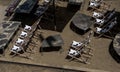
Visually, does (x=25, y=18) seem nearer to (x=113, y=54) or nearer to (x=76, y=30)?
(x=76, y=30)

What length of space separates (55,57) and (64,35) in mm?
4030

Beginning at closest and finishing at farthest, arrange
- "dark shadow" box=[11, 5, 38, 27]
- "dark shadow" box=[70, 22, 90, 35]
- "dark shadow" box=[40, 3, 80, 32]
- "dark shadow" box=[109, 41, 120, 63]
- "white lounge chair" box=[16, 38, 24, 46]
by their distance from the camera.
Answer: "dark shadow" box=[109, 41, 120, 63] → "white lounge chair" box=[16, 38, 24, 46] → "dark shadow" box=[70, 22, 90, 35] → "dark shadow" box=[40, 3, 80, 32] → "dark shadow" box=[11, 5, 38, 27]

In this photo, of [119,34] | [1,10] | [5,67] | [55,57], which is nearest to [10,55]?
[5,67]

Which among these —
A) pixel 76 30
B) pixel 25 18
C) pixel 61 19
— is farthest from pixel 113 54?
pixel 25 18

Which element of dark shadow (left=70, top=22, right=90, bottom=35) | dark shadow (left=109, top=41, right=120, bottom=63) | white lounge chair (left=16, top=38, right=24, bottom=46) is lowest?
dark shadow (left=109, top=41, right=120, bottom=63)

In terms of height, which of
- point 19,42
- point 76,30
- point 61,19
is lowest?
point 19,42

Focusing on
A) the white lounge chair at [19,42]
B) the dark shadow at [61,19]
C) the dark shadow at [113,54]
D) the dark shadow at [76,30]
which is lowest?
the dark shadow at [113,54]

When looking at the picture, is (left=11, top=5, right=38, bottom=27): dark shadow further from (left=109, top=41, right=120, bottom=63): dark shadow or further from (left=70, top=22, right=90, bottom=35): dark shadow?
(left=109, top=41, right=120, bottom=63): dark shadow

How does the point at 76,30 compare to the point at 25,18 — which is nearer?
the point at 76,30

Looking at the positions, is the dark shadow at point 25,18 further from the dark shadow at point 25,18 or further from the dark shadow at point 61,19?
the dark shadow at point 61,19

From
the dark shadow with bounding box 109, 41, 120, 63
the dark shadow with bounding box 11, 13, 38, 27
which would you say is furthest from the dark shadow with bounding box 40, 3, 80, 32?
the dark shadow with bounding box 109, 41, 120, 63

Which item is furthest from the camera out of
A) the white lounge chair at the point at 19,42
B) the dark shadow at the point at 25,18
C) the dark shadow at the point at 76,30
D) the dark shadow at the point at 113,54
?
the dark shadow at the point at 25,18

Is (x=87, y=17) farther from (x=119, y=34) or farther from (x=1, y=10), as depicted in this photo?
(x=1, y=10)

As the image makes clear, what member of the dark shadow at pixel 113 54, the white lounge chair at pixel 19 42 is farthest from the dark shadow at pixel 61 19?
the dark shadow at pixel 113 54
